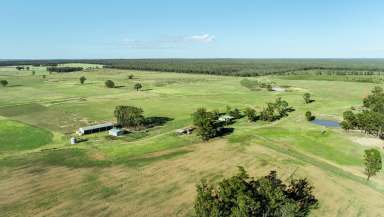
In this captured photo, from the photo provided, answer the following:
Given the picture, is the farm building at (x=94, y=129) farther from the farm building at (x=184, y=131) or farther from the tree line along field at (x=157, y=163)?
the farm building at (x=184, y=131)

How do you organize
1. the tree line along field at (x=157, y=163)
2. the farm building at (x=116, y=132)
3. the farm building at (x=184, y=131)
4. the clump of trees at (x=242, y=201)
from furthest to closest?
1. the farm building at (x=184, y=131)
2. the farm building at (x=116, y=132)
3. the tree line along field at (x=157, y=163)
4. the clump of trees at (x=242, y=201)

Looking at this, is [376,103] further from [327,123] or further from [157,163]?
[157,163]

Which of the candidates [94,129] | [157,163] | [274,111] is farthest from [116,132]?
[274,111]

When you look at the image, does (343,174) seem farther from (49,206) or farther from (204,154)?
(49,206)

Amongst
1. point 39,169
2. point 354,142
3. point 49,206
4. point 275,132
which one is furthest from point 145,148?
point 354,142

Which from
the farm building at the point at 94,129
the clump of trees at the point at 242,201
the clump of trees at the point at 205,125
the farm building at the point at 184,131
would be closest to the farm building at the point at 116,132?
the farm building at the point at 94,129

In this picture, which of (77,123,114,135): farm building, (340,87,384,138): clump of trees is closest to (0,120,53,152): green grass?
(77,123,114,135): farm building
